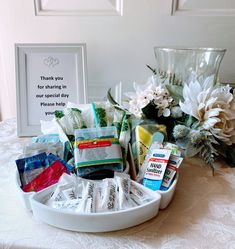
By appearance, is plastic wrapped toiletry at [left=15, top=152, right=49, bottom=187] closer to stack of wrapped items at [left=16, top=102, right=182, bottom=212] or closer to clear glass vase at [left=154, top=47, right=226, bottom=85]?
stack of wrapped items at [left=16, top=102, right=182, bottom=212]

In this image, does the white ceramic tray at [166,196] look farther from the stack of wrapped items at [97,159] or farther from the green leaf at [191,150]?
the green leaf at [191,150]

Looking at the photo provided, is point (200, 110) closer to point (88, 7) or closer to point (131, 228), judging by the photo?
point (131, 228)

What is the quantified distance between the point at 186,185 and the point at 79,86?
0.43m

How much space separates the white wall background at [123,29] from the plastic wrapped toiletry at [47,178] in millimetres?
460

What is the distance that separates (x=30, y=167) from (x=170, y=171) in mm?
285

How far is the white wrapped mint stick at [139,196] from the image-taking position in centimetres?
50

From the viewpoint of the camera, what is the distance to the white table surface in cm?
45

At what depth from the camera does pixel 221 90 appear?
0.67 m

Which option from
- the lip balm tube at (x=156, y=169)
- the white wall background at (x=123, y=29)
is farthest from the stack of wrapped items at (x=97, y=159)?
the white wall background at (x=123, y=29)

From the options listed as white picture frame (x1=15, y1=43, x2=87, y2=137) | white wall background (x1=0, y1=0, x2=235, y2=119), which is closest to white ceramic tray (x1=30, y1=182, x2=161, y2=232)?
white picture frame (x1=15, y1=43, x2=87, y2=137)

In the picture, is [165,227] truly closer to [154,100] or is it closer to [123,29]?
[154,100]

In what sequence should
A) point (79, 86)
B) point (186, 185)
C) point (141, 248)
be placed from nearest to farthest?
point (141, 248)
point (186, 185)
point (79, 86)

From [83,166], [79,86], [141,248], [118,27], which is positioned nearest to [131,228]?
[141,248]

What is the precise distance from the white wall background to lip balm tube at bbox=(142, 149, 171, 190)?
441 millimetres
